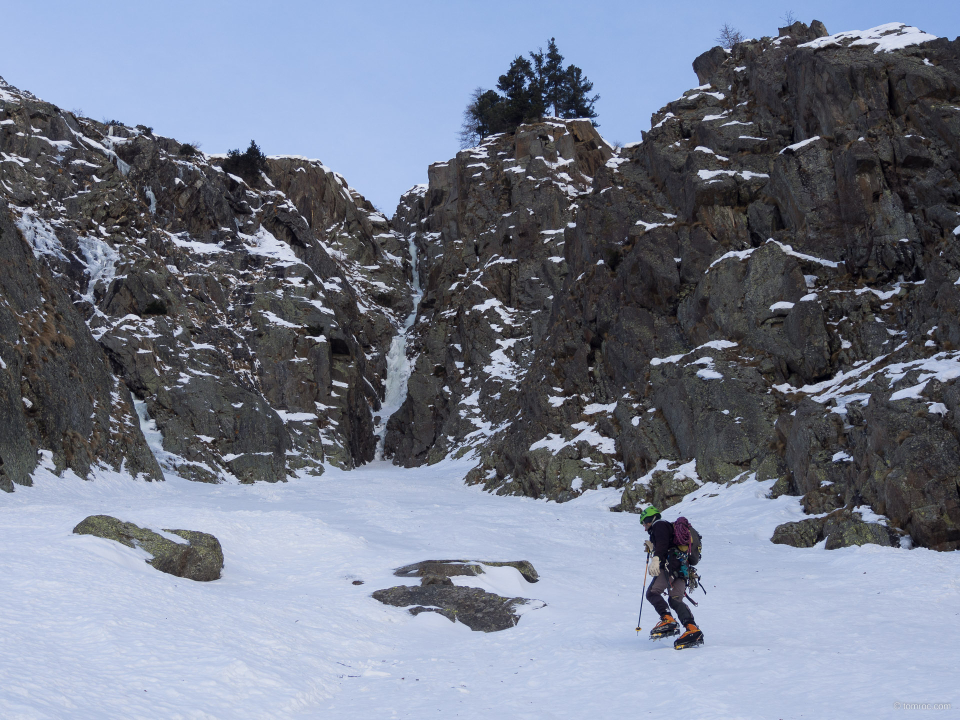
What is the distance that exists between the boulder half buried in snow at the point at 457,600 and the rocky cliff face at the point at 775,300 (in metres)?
9.21

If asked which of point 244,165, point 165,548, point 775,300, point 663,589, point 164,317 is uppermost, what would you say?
point 244,165

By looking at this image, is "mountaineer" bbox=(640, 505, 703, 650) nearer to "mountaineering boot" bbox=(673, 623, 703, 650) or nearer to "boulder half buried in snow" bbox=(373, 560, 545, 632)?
"mountaineering boot" bbox=(673, 623, 703, 650)

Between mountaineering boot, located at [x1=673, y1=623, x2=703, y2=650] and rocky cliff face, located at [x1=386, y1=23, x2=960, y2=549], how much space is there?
28.3 feet

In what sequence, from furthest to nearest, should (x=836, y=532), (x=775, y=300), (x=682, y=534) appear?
(x=775, y=300)
(x=836, y=532)
(x=682, y=534)

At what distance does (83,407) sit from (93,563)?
62.4 ft

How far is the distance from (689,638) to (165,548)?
8001 millimetres

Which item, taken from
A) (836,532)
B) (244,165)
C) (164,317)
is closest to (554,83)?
(244,165)

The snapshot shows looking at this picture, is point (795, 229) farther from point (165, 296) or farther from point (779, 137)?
point (165, 296)

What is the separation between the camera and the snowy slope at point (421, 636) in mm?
6793

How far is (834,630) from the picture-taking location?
9.77 m

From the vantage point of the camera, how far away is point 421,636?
410 inches

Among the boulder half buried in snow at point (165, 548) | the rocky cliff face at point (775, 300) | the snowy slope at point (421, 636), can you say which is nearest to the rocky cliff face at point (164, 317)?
the boulder half buried in snow at point (165, 548)

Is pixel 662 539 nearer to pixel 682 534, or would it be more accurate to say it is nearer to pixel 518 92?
pixel 682 534

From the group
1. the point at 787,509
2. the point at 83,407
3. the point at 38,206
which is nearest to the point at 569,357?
the point at 787,509
